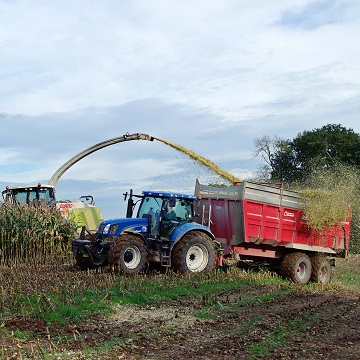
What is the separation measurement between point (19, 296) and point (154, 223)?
4065mm

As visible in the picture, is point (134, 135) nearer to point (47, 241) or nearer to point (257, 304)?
point (47, 241)

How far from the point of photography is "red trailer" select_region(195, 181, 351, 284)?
14016mm

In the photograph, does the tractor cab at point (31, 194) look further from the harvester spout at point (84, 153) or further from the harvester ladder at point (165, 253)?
the harvester ladder at point (165, 253)

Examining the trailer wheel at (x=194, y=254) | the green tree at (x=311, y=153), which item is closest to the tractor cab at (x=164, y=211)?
the trailer wheel at (x=194, y=254)

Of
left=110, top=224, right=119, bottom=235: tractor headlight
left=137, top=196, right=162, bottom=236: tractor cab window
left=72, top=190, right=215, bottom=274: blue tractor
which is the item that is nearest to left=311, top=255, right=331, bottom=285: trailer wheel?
left=72, top=190, right=215, bottom=274: blue tractor

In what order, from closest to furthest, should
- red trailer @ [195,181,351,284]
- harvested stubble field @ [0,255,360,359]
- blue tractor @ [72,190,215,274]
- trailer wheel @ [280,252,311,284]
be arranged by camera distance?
harvested stubble field @ [0,255,360,359] → blue tractor @ [72,190,215,274] → red trailer @ [195,181,351,284] → trailer wheel @ [280,252,311,284]

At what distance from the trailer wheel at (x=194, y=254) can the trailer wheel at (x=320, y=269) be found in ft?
10.7

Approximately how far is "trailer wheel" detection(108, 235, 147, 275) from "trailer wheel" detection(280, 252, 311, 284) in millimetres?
3882

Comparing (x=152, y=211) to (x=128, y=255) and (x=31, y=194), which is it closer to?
(x=128, y=255)

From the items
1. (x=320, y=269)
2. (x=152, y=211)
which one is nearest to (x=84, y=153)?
(x=152, y=211)

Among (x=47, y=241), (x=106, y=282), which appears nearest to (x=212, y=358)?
(x=106, y=282)

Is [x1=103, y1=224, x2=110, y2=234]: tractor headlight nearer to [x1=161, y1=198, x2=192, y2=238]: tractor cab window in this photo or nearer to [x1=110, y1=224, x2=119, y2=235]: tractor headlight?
[x1=110, y1=224, x2=119, y2=235]: tractor headlight

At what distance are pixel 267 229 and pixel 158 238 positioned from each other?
2.72 meters

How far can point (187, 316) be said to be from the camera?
9383mm
